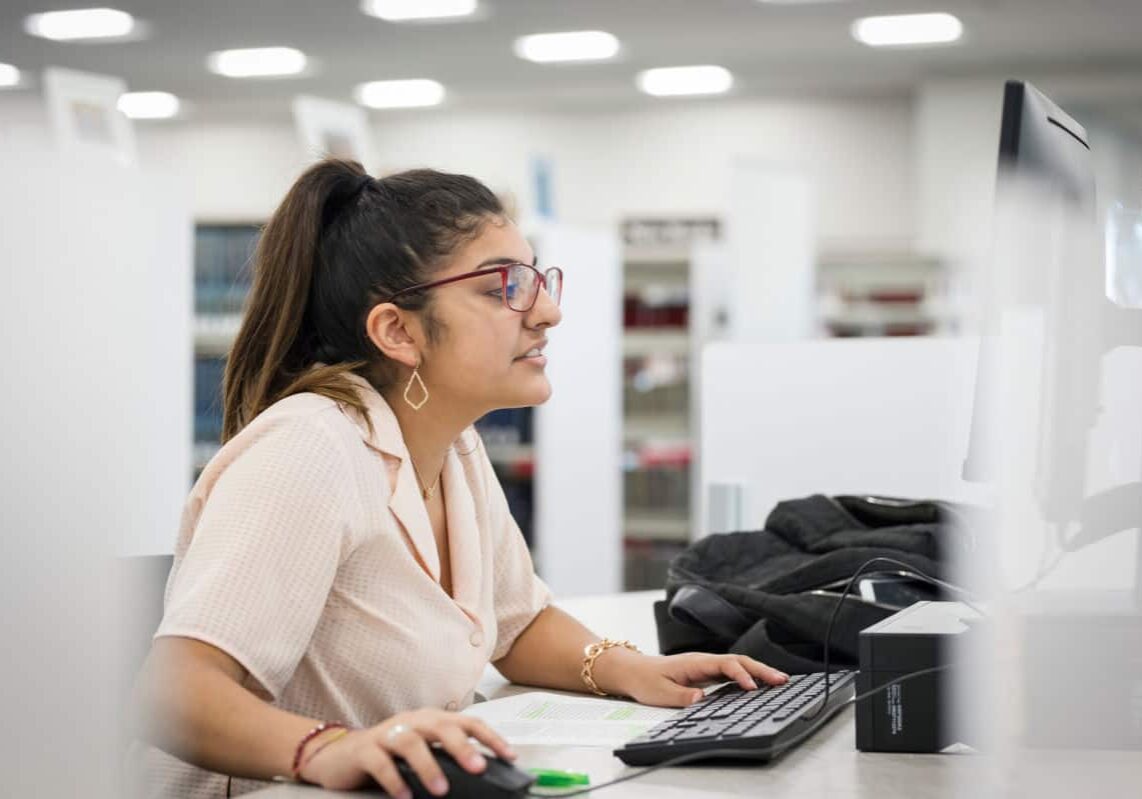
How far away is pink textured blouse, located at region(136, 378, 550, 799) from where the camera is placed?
971mm

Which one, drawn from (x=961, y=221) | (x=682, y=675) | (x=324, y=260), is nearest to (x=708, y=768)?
(x=682, y=675)

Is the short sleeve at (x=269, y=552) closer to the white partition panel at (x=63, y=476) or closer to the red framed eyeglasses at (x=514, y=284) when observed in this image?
the red framed eyeglasses at (x=514, y=284)

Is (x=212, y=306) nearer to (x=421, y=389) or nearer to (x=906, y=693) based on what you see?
(x=421, y=389)

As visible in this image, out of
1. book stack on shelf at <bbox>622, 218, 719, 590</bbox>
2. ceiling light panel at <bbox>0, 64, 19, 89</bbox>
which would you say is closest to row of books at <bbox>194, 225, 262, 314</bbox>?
book stack on shelf at <bbox>622, 218, 719, 590</bbox>

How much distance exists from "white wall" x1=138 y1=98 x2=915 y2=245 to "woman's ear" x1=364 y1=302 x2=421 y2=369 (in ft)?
25.9

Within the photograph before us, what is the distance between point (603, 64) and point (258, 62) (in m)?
2.12

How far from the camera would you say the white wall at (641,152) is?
9227 mm

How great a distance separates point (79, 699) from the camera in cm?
39

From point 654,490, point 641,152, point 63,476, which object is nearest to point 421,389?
point 63,476

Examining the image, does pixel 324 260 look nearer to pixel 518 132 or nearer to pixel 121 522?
pixel 121 522

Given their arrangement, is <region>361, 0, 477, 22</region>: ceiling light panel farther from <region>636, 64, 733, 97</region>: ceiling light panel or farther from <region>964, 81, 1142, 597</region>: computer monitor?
<region>964, 81, 1142, 597</region>: computer monitor

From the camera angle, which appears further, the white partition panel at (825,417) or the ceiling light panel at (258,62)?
the ceiling light panel at (258,62)

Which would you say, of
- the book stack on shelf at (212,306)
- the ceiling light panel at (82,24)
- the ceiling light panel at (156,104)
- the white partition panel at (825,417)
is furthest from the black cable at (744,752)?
the ceiling light panel at (156,104)

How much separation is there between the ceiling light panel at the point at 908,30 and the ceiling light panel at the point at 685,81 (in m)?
1.11
